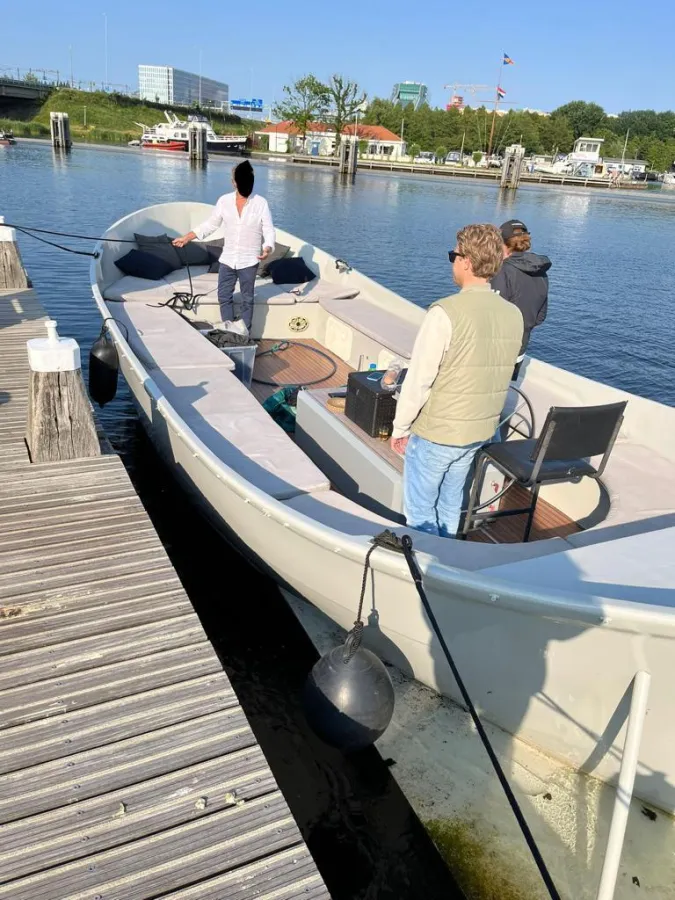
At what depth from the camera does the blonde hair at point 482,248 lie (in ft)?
9.50

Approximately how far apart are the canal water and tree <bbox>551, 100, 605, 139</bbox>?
7016 cm

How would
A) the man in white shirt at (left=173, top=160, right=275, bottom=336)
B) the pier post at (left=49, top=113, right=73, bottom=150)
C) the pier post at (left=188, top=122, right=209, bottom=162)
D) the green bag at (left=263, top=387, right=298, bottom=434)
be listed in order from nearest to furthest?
the green bag at (left=263, top=387, right=298, bottom=434), the man in white shirt at (left=173, top=160, right=275, bottom=336), the pier post at (left=49, top=113, right=73, bottom=150), the pier post at (left=188, top=122, right=209, bottom=162)

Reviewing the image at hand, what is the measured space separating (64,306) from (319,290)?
5.97 meters

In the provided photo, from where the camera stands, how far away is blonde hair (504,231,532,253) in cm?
464

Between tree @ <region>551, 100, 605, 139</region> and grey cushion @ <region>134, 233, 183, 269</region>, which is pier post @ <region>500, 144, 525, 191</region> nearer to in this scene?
grey cushion @ <region>134, 233, 183, 269</region>

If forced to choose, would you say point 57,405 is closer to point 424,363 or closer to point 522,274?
point 424,363

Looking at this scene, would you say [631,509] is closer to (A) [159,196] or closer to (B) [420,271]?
(B) [420,271]

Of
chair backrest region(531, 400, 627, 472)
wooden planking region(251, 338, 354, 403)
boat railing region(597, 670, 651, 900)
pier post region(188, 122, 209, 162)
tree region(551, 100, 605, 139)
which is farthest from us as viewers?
tree region(551, 100, 605, 139)

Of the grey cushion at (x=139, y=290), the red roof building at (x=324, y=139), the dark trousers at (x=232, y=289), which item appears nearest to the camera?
the dark trousers at (x=232, y=289)

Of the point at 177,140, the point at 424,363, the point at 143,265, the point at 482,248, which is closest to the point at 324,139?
the point at 177,140

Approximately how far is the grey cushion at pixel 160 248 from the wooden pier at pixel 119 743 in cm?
590

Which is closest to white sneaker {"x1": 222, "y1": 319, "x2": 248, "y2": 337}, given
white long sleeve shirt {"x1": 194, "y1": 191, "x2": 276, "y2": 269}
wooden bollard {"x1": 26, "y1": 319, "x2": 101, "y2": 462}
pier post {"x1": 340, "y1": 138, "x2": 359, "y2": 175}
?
white long sleeve shirt {"x1": 194, "y1": 191, "x2": 276, "y2": 269}

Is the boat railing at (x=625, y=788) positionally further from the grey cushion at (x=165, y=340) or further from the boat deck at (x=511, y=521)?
the grey cushion at (x=165, y=340)

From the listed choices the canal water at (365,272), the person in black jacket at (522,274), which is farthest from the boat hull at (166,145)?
the person in black jacket at (522,274)
